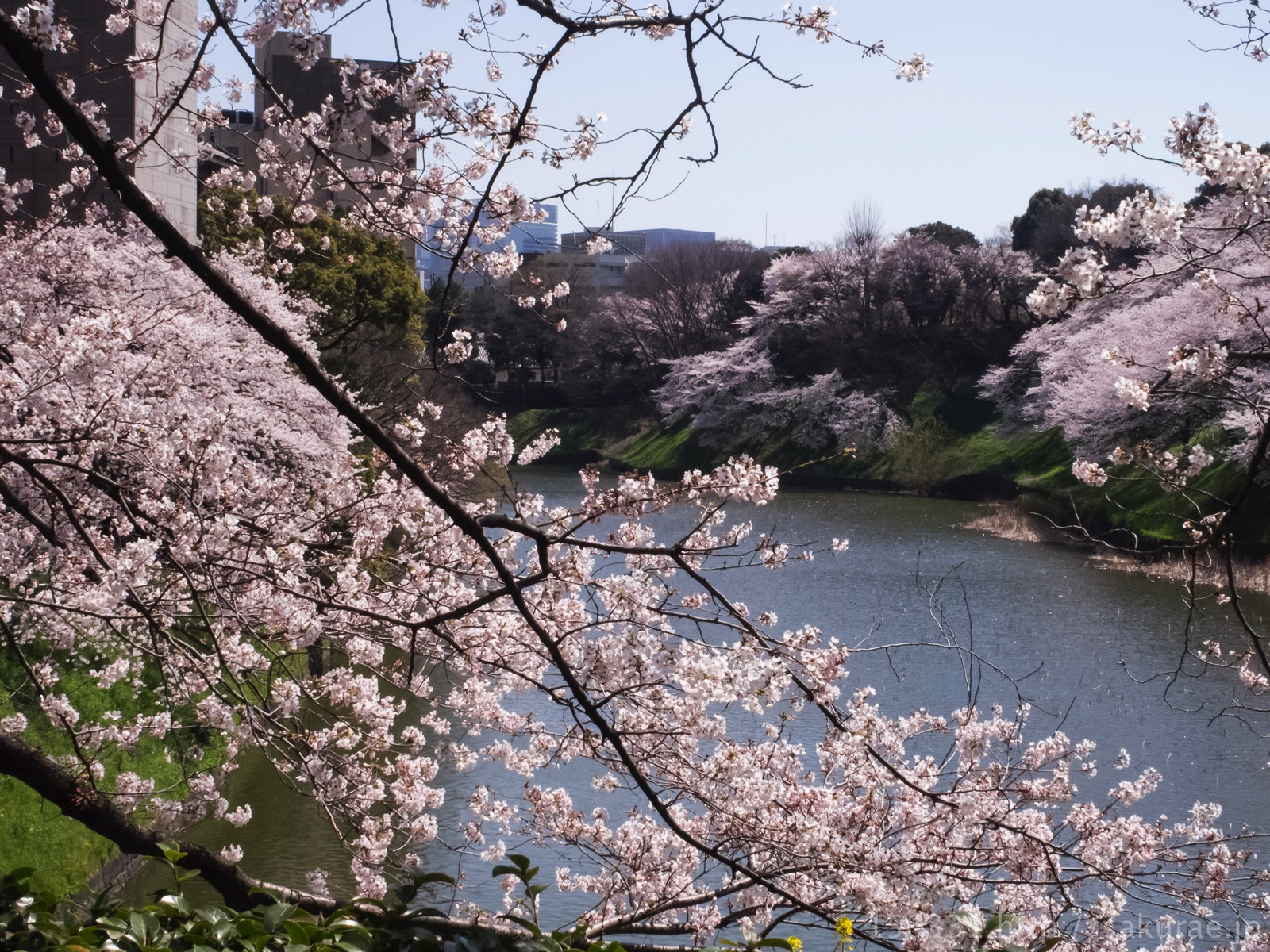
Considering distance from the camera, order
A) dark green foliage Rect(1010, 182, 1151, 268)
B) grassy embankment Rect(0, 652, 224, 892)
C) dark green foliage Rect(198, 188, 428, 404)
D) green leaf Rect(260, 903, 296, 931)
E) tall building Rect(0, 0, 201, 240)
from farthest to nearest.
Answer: dark green foliage Rect(1010, 182, 1151, 268) < dark green foliage Rect(198, 188, 428, 404) < tall building Rect(0, 0, 201, 240) < grassy embankment Rect(0, 652, 224, 892) < green leaf Rect(260, 903, 296, 931)

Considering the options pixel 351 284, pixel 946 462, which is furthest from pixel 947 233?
pixel 351 284

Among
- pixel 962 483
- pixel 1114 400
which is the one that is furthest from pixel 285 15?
pixel 962 483

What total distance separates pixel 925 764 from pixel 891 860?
1.39 m

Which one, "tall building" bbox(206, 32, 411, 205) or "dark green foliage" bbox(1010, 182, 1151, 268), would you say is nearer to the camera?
"tall building" bbox(206, 32, 411, 205)

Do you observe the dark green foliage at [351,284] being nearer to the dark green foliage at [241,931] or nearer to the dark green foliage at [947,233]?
the dark green foliage at [241,931]

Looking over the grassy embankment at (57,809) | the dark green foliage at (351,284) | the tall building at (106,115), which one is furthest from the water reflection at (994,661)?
the tall building at (106,115)

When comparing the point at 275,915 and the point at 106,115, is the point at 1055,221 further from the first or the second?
the point at 275,915

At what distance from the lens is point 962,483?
28094 millimetres

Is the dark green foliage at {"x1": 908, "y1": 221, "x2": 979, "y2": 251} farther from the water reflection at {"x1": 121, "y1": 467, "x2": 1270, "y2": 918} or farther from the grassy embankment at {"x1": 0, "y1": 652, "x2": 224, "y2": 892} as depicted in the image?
the grassy embankment at {"x1": 0, "y1": 652, "x2": 224, "y2": 892}

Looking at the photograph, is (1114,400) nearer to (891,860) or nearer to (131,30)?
(131,30)

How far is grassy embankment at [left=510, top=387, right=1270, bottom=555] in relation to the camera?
19.0 m

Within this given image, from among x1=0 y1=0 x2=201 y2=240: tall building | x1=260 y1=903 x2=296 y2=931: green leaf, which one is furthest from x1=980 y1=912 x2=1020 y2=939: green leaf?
x1=0 y1=0 x2=201 y2=240: tall building

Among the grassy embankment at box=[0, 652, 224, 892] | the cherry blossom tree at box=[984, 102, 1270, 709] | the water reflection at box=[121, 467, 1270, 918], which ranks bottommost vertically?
the grassy embankment at box=[0, 652, 224, 892]

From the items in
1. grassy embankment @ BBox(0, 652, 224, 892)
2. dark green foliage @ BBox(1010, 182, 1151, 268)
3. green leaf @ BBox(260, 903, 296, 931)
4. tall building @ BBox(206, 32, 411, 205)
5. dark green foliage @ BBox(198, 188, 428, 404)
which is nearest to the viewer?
green leaf @ BBox(260, 903, 296, 931)
